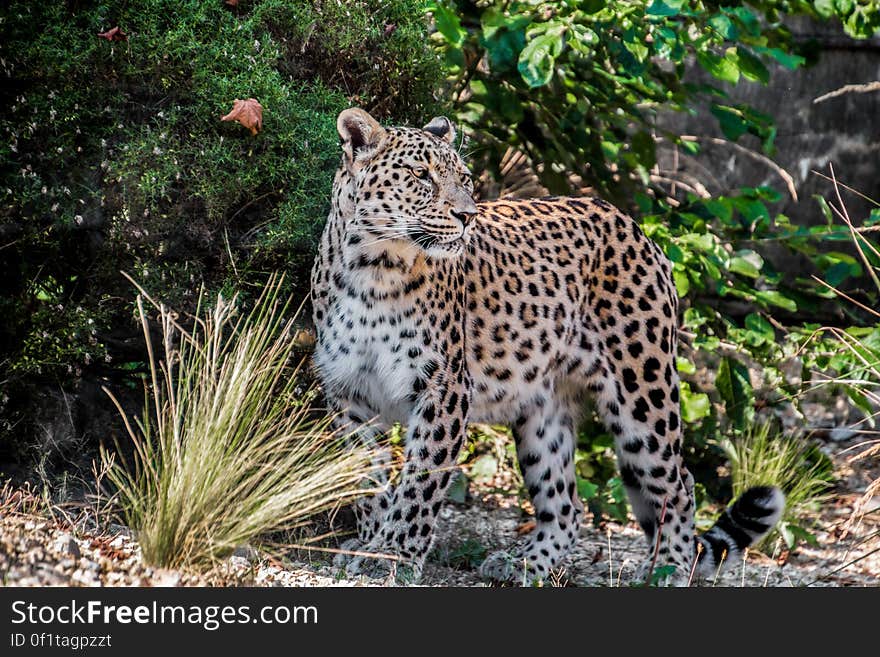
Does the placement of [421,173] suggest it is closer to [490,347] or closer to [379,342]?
[379,342]

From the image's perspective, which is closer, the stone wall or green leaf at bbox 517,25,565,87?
green leaf at bbox 517,25,565,87

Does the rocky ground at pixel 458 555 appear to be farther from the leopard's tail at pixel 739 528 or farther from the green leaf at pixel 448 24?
the green leaf at pixel 448 24

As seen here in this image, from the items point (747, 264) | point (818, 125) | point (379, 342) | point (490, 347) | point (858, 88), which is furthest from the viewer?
point (818, 125)

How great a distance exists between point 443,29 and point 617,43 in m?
1.08

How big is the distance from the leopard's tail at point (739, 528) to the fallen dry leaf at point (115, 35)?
12.7ft

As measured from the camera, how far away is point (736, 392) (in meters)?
7.45

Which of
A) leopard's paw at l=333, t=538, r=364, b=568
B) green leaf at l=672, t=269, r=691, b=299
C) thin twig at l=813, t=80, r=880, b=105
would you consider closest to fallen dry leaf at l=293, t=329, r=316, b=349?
leopard's paw at l=333, t=538, r=364, b=568

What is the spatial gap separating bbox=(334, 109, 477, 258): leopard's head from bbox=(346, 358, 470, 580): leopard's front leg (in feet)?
2.07

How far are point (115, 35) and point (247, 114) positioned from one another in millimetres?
763

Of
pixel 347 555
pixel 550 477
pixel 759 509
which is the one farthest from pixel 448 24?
pixel 759 509

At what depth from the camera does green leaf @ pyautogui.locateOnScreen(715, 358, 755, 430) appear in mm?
7422

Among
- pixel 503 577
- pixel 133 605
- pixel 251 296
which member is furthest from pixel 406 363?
pixel 133 605

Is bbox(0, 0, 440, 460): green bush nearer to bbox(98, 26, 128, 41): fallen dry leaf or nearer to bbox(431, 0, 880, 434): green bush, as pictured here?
bbox(98, 26, 128, 41): fallen dry leaf

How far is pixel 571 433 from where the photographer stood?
6.63m
